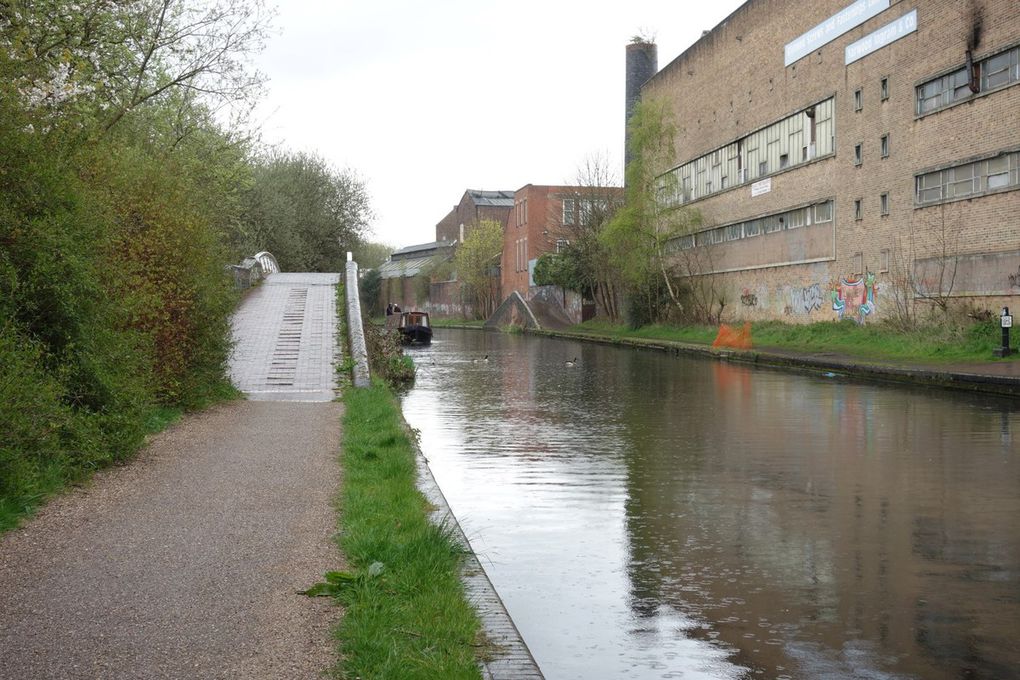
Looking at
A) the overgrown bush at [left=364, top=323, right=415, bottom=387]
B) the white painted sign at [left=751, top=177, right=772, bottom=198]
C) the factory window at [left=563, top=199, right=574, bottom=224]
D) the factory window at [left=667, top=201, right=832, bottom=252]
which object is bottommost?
the overgrown bush at [left=364, top=323, right=415, bottom=387]

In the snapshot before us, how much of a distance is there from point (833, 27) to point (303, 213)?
96.7 feet

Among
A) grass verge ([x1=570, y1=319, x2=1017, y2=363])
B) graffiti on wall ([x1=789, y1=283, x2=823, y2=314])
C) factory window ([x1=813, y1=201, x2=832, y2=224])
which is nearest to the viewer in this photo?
grass verge ([x1=570, y1=319, x2=1017, y2=363])

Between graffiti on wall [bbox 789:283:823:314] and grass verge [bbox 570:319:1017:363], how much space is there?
67 cm

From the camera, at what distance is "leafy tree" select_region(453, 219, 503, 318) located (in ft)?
270

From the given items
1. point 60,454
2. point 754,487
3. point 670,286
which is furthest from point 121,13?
point 670,286

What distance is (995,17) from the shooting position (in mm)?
27609

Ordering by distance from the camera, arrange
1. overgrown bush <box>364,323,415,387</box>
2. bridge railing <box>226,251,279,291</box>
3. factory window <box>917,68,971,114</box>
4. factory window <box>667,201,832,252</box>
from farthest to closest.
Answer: factory window <box>667,201,832,252</box> → bridge railing <box>226,251,279,291</box> → factory window <box>917,68,971,114</box> → overgrown bush <box>364,323,415,387</box>

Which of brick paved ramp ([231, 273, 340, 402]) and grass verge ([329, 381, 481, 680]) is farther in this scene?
brick paved ramp ([231, 273, 340, 402])

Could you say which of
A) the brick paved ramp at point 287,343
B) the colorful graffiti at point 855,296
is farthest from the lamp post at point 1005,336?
the brick paved ramp at point 287,343

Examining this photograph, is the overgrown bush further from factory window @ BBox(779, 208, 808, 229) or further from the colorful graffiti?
factory window @ BBox(779, 208, 808, 229)

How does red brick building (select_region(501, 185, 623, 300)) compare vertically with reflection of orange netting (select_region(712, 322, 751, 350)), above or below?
above

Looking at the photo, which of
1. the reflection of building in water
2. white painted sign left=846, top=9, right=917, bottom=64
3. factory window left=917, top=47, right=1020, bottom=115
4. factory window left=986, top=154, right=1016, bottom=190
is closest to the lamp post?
factory window left=986, top=154, right=1016, bottom=190

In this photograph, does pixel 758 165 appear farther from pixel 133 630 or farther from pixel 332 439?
pixel 133 630

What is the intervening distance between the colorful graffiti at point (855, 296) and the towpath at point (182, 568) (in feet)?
86.0
